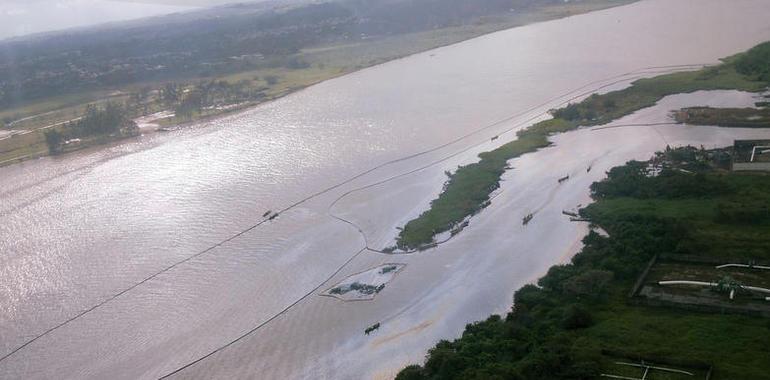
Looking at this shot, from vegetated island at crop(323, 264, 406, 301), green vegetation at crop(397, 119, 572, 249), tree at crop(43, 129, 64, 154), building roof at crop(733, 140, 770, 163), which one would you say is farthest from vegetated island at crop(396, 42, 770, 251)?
tree at crop(43, 129, 64, 154)

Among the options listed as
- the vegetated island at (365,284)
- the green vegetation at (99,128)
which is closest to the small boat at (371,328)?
the vegetated island at (365,284)

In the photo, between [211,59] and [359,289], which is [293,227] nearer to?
[359,289]

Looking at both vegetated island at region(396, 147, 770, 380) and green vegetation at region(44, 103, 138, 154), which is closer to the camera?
vegetated island at region(396, 147, 770, 380)

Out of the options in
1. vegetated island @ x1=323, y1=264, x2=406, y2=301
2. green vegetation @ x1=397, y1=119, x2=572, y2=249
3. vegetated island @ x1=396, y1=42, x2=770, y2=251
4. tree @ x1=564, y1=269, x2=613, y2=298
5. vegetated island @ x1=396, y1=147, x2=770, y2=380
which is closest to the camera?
vegetated island @ x1=396, y1=147, x2=770, y2=380

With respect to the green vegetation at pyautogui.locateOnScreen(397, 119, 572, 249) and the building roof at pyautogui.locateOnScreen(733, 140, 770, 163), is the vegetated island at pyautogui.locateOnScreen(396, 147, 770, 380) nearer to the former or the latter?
the building roof at pyautogui.locateOnScreen(733, 140, 770, 163)

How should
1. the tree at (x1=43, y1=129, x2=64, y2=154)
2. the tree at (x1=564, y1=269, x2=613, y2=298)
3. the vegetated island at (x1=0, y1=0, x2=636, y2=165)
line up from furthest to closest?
the vegetated island at (x1=0, y1=0, x2=636, y2=165)
the tree at (x1=43, y1=129, x2=64, y2=154)
the tree at (x1=564, y1=269, x2=613, y2=298)

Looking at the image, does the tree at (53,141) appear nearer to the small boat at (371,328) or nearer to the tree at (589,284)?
the small boat at (371,328)

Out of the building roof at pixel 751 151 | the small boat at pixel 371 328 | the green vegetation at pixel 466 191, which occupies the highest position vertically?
the building roof at pixel 751 151
